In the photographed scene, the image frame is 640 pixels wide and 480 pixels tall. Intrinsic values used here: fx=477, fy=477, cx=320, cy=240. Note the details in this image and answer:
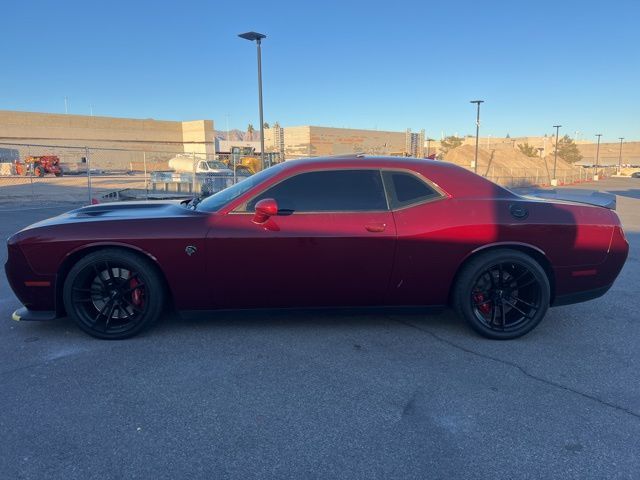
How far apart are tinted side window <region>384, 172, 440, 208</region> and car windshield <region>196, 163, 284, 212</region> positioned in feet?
3.24

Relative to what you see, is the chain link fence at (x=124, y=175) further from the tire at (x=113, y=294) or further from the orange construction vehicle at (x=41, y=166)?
the tire at (x=113, y=294)

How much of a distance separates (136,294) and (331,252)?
1649 millimetres

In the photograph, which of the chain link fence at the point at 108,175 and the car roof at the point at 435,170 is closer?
the car roof at the point at 435,170

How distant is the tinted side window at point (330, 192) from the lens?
3961mm

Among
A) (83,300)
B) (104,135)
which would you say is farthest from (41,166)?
(83,300)

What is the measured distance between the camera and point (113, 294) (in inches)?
154

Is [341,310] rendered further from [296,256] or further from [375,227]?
[375,227]

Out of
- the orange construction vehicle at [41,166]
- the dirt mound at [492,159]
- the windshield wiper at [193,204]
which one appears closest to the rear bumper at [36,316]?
the windshield wiper at [193,204]

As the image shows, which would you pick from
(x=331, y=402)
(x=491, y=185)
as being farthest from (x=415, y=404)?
(x=491, y=185)

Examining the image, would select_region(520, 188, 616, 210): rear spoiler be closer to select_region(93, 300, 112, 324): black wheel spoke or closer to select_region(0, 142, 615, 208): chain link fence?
select_region(0, 142, 615, 208): chain link fence

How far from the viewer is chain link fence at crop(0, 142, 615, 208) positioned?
18.2m

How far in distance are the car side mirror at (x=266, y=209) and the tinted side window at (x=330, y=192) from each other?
0.14m

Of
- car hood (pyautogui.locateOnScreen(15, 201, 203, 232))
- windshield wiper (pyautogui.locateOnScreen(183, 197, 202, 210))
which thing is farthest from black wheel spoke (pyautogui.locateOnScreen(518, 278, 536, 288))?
windshield wiper (pyautogui.locateOnScreen(183, 197, 202, 210))

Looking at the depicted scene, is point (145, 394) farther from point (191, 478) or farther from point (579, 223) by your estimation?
point (579, 223)
